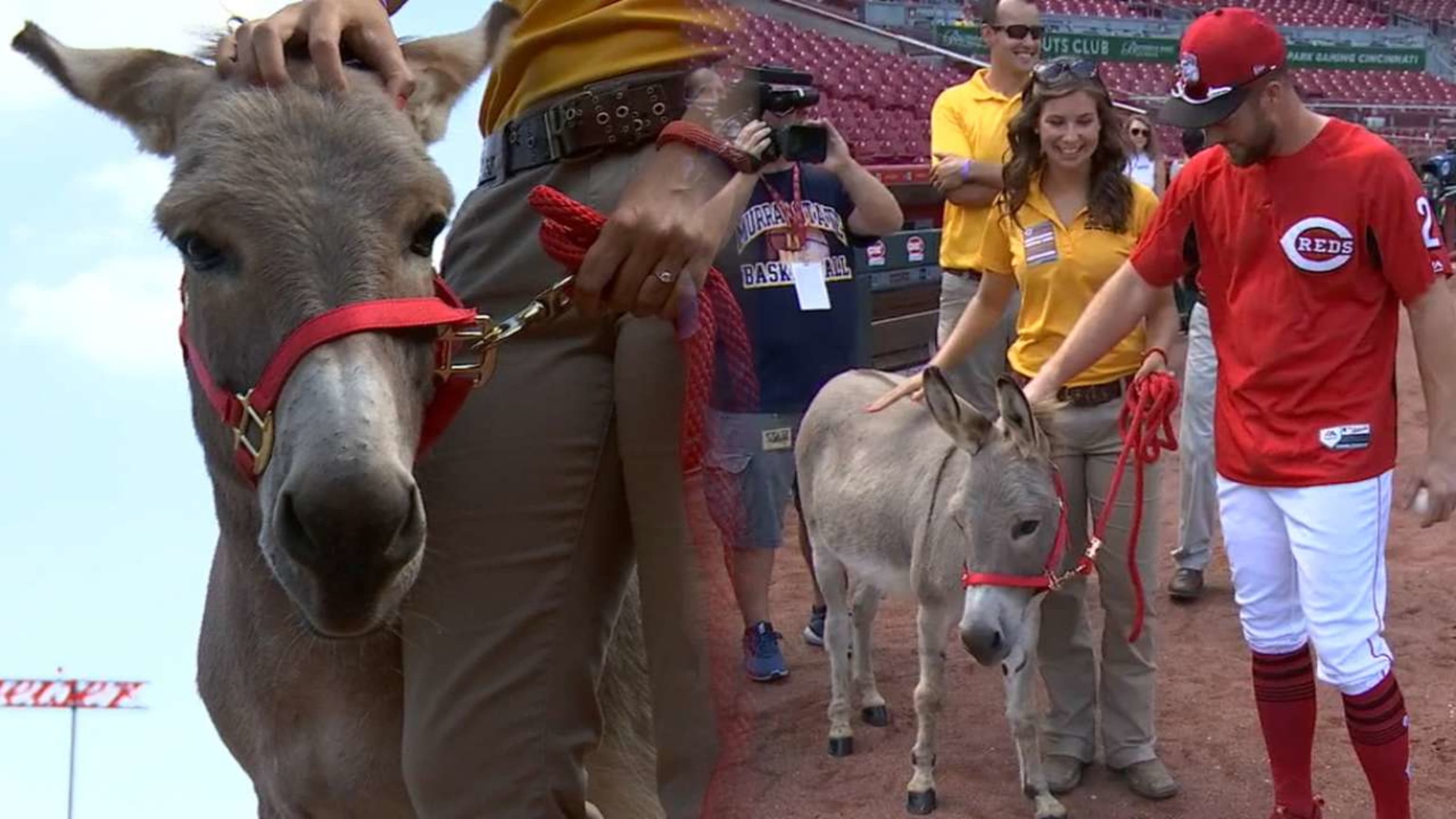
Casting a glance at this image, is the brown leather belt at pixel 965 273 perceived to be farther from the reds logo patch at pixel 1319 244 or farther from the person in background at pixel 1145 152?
the person in background at pixel 1145 152

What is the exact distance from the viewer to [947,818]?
464 centimetres

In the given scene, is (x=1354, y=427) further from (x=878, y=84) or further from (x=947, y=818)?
(x=878, y=84)

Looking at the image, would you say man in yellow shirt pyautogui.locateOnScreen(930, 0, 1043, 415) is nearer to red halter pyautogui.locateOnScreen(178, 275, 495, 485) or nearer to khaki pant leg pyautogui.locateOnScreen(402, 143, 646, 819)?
khaki pant leg pyautogui.locateOnScreen(402, 143, 646, 819)

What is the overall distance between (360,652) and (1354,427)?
2.77 meters

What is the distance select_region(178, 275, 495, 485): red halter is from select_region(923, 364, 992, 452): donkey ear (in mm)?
2485

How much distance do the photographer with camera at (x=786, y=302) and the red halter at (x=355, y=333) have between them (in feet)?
3.27

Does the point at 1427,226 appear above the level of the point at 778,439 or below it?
above

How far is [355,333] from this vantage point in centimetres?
170

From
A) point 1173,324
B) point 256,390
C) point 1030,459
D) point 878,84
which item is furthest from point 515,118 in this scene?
point 878,84

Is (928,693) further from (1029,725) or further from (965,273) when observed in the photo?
(965,273)

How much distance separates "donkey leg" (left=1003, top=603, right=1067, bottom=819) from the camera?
179 inches

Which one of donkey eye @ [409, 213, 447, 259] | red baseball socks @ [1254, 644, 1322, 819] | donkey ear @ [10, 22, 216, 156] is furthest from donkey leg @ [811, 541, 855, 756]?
donkey ear @ [10, 22, 216, 156]

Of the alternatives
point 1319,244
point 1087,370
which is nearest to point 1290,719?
point 1087,370

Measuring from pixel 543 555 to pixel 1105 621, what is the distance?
3177mm
